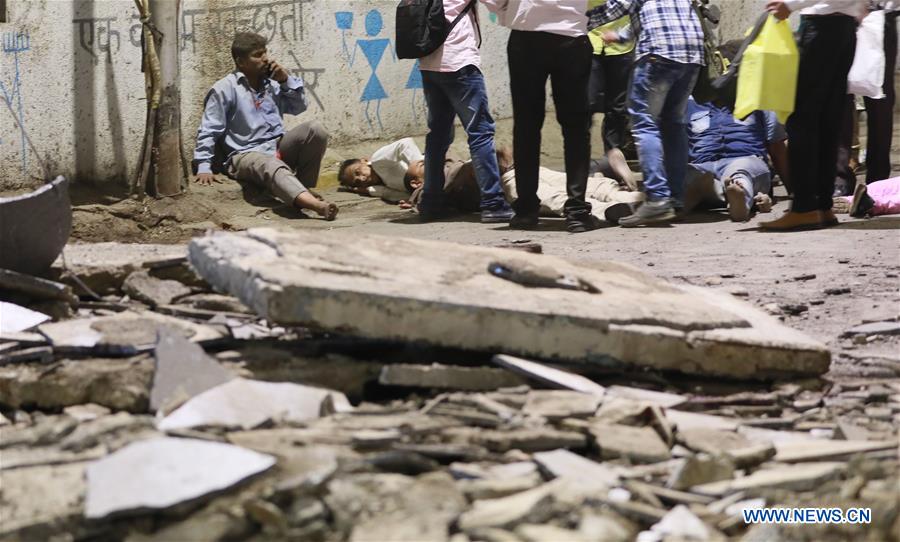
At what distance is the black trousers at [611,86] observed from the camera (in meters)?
8.54

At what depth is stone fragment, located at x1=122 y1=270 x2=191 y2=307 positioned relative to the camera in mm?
4680

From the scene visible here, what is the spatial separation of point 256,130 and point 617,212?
309cm

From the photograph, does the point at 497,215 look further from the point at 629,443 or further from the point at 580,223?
the point at 629,443

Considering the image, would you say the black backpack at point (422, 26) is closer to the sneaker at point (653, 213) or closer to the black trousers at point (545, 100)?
the black trousers at point (545, 100)

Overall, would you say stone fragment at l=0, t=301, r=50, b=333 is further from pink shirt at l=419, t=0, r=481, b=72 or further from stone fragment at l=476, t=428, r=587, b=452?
pink shirt at l=419, t=0, r=481, b=72

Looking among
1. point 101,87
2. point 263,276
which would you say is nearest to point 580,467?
point 263,276

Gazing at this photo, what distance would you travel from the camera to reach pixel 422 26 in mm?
7848

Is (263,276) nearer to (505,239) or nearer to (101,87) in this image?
(505,239)

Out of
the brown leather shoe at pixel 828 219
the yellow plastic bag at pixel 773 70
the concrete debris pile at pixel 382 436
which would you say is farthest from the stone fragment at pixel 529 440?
the brown leather shoe at pixel 828 219

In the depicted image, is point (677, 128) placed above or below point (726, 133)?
above

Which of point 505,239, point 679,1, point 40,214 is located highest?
point 679,1

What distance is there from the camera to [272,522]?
2.61 metres

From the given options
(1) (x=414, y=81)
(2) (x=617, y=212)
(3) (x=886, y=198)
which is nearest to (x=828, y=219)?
(3) (x=886, y=198)

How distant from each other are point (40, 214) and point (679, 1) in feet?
14.3
